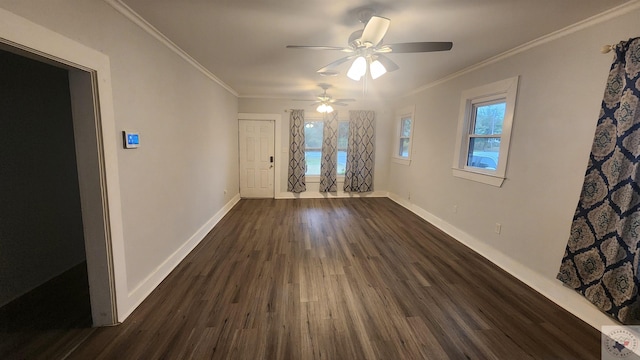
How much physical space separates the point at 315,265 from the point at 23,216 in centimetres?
267

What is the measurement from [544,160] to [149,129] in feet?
12.3

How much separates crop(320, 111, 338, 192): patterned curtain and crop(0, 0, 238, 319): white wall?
2915 millimetres

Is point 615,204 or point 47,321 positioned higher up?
point 615,204

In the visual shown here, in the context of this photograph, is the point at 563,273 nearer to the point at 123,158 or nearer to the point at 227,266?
the point at 227,266

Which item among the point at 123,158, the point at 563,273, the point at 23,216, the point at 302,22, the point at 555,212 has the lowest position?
the point at 563,273

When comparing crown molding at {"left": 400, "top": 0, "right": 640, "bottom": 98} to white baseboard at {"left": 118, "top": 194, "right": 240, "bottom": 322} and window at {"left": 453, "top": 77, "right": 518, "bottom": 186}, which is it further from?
white baseboard at {"left": 118, "top": 194, "right": 240, "bottom": 322}

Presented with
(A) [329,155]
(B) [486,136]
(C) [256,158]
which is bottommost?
(C) [256,158]

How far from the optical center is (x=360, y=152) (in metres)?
6.19

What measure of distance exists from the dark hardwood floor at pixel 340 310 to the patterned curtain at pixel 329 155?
9.09ft

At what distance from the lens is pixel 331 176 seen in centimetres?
621

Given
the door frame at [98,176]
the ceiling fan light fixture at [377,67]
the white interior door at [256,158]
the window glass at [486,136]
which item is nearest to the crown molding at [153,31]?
the door frame at [98,176]

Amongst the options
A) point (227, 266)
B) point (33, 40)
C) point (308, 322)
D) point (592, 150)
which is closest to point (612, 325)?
point (592, 150)

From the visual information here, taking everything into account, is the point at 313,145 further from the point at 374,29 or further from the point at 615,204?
the point at 615,204

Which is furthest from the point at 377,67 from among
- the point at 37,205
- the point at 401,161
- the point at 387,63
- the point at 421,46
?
the point at 401,161
